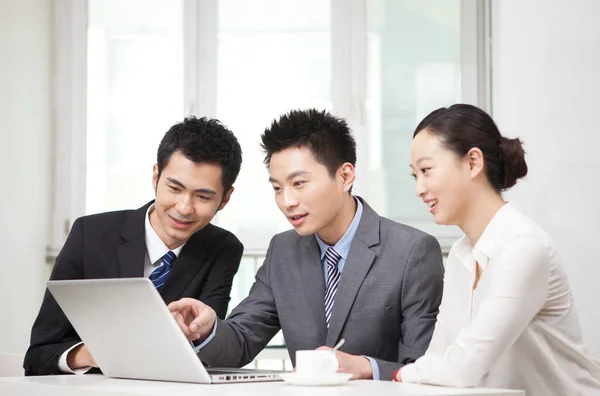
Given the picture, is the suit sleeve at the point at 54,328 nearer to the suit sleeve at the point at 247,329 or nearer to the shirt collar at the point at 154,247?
the shirt collar at the point at 154,247

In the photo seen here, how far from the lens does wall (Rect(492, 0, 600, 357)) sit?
2.56 m

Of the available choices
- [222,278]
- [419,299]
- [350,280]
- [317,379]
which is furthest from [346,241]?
[317,379]

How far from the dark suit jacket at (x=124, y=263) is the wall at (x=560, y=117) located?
0.96m

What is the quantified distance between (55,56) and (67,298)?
274cm

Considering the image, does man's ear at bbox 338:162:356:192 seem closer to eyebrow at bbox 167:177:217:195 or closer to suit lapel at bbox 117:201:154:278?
eyebrow at bbox 167:177:217:195

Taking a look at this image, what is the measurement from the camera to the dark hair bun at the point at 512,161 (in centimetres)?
183

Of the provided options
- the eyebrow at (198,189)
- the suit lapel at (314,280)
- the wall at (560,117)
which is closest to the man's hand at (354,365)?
the suit lapel at (314,280)

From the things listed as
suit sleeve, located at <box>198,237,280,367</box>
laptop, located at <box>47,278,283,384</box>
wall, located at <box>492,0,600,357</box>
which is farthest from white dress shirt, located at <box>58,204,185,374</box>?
wall, located at <box>492,0,600,357</box>

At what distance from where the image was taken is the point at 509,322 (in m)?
1.54

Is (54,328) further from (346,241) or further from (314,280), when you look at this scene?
(346,241)

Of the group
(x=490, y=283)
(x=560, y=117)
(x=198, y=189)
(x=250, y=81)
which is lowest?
(x=490, y=283)

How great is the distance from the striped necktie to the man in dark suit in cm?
33

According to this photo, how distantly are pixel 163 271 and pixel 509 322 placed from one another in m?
1.07

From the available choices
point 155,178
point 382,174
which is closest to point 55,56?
point 382,174
